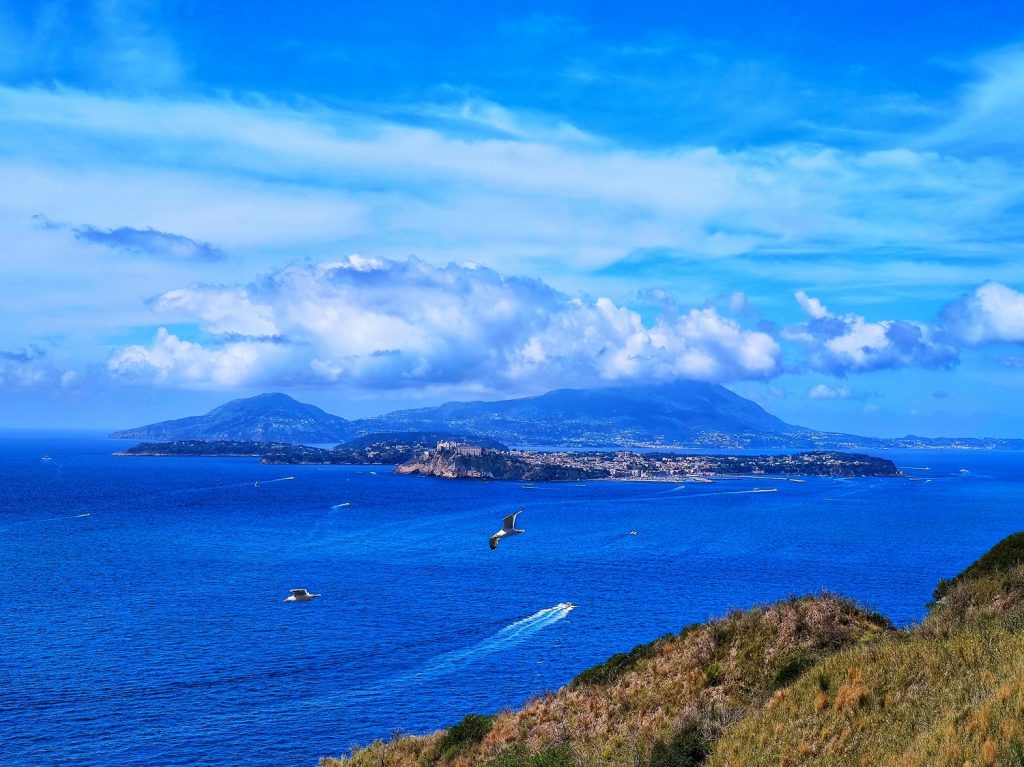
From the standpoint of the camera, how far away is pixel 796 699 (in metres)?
17.2

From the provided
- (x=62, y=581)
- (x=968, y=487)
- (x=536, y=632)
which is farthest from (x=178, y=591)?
(x=968, y=487)

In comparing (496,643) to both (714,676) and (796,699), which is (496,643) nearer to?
(714,676)

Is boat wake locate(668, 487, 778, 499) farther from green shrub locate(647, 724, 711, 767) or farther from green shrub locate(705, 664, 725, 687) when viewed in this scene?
green shrub locate(647, 724, 711, 767)

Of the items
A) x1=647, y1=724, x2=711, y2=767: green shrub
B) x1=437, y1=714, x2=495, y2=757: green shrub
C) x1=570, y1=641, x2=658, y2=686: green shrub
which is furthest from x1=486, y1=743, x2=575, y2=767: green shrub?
x1=570, y1=641, x2=658, y2=686: green shrub

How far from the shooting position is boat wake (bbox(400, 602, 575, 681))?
4338 centimetres

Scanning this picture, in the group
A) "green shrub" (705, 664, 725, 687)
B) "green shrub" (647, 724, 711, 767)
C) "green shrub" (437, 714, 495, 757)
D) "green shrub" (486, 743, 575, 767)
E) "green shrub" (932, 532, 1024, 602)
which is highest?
"green shrub" (932, 532, 1024, 602)

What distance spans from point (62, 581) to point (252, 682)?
33140 mm

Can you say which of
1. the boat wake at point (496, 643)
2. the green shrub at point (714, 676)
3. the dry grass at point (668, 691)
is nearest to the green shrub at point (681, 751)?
the dry grass at point (668, 691)

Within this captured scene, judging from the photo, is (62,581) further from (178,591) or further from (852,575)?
(852,575)

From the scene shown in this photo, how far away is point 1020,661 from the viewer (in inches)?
544

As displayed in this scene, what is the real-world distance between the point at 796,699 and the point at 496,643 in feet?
111

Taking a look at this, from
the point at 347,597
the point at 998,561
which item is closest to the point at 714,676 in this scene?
the point at 998,561

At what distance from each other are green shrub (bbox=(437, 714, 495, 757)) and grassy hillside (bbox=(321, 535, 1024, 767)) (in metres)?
0.05

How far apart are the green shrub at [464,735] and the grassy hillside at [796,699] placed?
5 cm
